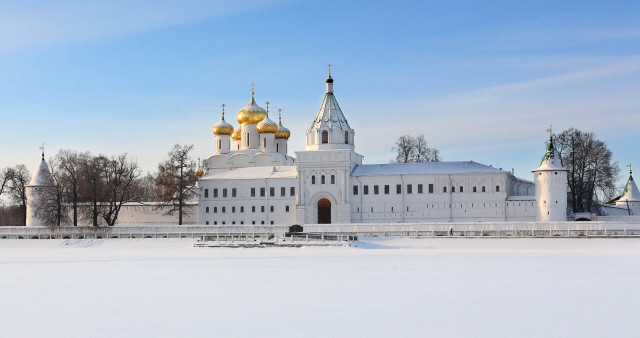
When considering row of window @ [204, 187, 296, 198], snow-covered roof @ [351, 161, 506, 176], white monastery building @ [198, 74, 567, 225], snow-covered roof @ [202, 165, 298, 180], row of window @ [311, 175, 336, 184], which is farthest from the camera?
snow-covered roof @ [202, 165, 298, 180]

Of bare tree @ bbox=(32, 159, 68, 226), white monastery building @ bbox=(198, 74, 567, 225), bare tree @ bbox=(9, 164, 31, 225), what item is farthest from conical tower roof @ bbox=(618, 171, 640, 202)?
bare tree @ bbox=(9, 164, 31, 225)

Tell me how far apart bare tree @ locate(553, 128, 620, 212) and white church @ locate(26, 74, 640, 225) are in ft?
12.9

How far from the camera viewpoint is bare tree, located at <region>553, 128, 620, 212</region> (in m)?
50.2

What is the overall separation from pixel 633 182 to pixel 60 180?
42495mm

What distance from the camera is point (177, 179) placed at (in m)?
51.3

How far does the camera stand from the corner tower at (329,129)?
51.4 meters

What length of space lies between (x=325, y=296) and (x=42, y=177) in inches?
1465

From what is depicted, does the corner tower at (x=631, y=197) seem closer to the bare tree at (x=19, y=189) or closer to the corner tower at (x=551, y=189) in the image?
the corner tower at (x=551, y=189)

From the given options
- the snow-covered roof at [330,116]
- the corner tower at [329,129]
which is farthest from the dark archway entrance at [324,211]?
the snow-covered roof at [330,116]

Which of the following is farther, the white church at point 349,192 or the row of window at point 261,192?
the row of window at point 261,192

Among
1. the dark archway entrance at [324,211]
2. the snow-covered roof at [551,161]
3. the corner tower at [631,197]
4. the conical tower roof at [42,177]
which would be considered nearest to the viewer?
the snow-covered roof at [551,161]

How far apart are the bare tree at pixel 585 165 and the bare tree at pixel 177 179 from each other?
25.4 metres

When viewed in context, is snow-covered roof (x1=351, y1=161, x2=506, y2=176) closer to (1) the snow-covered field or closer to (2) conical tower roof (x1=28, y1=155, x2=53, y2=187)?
(1) the snow-covered field

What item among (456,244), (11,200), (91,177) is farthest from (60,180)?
(456,244)
